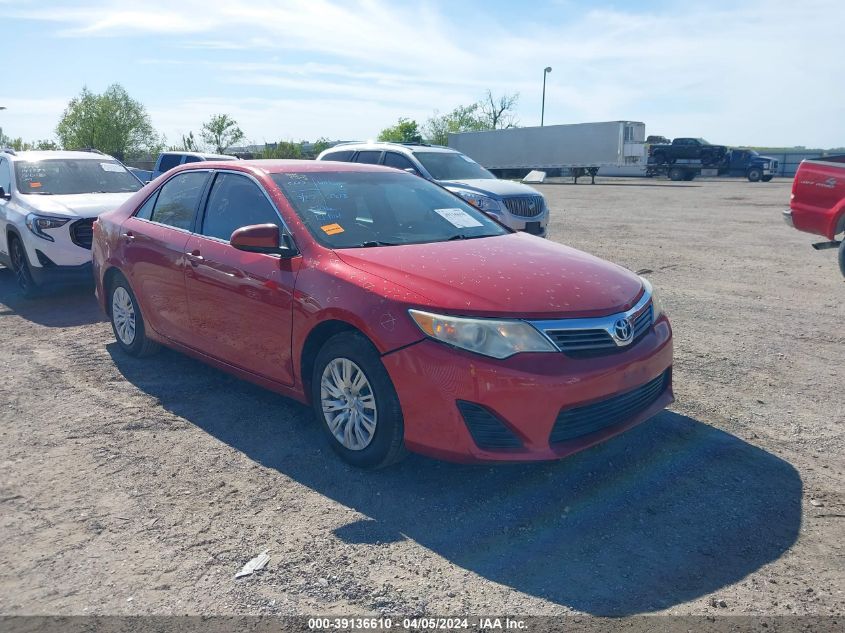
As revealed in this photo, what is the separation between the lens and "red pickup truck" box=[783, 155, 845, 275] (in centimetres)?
905

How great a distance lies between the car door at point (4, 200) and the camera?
8938mm

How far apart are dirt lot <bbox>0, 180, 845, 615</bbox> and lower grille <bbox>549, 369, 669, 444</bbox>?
361 mm

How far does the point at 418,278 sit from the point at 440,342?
0.46m

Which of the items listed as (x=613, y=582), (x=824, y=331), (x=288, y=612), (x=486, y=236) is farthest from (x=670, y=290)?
(x=288, y=612)

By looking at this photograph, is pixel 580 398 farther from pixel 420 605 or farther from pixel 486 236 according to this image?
pixel 486 236

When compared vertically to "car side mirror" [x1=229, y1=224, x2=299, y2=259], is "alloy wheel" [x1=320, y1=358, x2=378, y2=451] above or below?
below

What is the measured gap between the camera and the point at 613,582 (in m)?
2.99

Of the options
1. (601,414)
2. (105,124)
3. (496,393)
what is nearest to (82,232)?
(496,393)

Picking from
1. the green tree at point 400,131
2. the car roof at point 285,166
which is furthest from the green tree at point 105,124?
the car roof at point 285,166

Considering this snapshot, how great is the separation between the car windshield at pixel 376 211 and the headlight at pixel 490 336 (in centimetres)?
105

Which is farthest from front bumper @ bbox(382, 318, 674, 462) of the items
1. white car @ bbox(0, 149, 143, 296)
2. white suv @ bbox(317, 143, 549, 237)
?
white suv @ bbox(317, 143, 549, 237)

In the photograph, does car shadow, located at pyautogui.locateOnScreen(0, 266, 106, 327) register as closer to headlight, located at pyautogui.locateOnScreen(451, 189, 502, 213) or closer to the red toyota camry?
the red toyota camry

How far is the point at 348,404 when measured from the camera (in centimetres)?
395

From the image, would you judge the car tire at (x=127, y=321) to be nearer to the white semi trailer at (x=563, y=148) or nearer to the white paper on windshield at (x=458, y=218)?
the white paper on windshield at (x=458, y=218)
